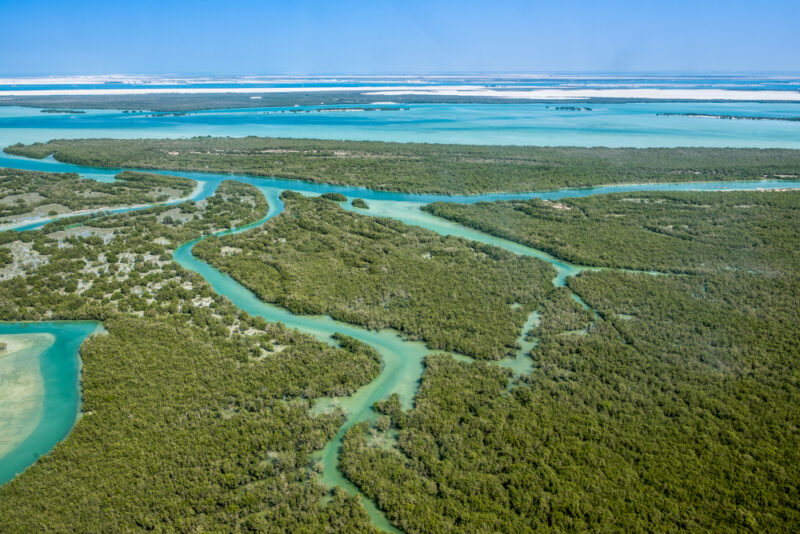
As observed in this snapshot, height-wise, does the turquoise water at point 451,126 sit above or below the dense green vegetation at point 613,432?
above

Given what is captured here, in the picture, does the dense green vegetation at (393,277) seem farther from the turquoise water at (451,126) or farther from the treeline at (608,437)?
the turquoise water at (451,126)

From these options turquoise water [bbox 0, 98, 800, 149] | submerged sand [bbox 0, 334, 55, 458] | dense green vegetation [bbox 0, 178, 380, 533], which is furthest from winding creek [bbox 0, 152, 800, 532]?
turquoise water [bbox 0, 98, 800, 149]

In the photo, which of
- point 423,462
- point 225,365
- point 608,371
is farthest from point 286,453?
point 608,371

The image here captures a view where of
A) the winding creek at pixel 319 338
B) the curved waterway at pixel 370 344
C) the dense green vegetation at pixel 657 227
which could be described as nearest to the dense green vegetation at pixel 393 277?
the curved waterway at pixel 370 344

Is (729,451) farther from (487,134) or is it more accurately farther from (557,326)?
(487,134)

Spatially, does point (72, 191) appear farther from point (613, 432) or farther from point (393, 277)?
point (613, 432)

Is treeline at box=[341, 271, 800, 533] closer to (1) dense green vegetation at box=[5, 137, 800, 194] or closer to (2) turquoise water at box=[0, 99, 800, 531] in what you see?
(2) turquoise water at box=[0, 99, 800, 531]

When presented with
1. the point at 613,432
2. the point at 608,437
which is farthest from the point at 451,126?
the point at 608,437
